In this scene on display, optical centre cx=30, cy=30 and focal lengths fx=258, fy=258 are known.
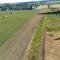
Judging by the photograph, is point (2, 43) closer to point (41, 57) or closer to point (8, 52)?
point (8, 52)

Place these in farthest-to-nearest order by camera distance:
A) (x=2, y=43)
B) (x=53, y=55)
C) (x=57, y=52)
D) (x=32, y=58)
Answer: (x=2, y=43)
(x=57, y=52)
(x=53, y=55)
(x=32, y=58)

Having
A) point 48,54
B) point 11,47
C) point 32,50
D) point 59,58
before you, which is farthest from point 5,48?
point 59,58

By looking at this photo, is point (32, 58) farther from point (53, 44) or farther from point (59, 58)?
point (53, 44)

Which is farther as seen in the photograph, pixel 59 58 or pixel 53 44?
pixel 53 44

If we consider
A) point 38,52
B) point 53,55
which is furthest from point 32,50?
point 53,55

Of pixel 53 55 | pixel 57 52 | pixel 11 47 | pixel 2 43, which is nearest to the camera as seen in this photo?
pixel 53 55

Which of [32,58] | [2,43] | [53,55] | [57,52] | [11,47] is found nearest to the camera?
[32,58]

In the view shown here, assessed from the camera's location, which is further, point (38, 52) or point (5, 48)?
point (5, 48)

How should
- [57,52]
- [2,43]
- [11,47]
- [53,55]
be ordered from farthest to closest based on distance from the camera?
1. [2,43]
2. [11,47]
3. [57,52]
4. [53,55]
